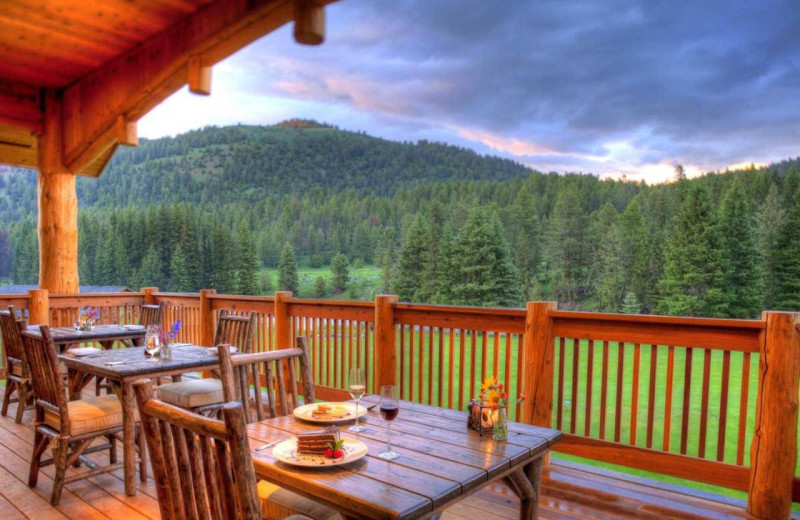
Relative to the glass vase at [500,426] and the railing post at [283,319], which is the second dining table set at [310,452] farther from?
the railing post at [283,319]

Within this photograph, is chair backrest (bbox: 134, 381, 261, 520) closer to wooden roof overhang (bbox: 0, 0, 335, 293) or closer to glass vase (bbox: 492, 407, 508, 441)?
glass vase (bbox: 492, 407, 508, 441)

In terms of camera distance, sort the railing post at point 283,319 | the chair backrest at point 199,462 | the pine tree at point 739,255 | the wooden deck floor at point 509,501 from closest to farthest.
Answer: the chair backrest at point 199,462 < the wooden deck floor at point 509,501 < the railing post at point 283,319 < the pine tree at point 739,255

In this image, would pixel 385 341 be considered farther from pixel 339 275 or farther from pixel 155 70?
pixel 339 275

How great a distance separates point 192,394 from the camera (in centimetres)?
362

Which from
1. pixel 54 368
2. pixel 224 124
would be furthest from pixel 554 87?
pixel 54 368

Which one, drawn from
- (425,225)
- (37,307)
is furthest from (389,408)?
(425,225)

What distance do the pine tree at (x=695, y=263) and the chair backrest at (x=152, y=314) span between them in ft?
97.7

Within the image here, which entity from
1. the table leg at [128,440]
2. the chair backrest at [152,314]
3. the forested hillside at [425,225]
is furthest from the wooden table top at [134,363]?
the forested hillside at [425,225]

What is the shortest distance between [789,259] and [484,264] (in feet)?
54.8

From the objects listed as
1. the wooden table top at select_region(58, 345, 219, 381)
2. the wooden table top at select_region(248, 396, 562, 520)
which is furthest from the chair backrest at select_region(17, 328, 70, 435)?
the wooden table top at select_region(248, 396, 562, 520)

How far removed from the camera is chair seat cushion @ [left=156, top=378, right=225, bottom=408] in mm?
3598

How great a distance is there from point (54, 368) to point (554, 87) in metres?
45.1

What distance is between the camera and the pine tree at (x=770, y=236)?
26.5 metres

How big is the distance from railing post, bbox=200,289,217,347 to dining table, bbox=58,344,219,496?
1.98 m
